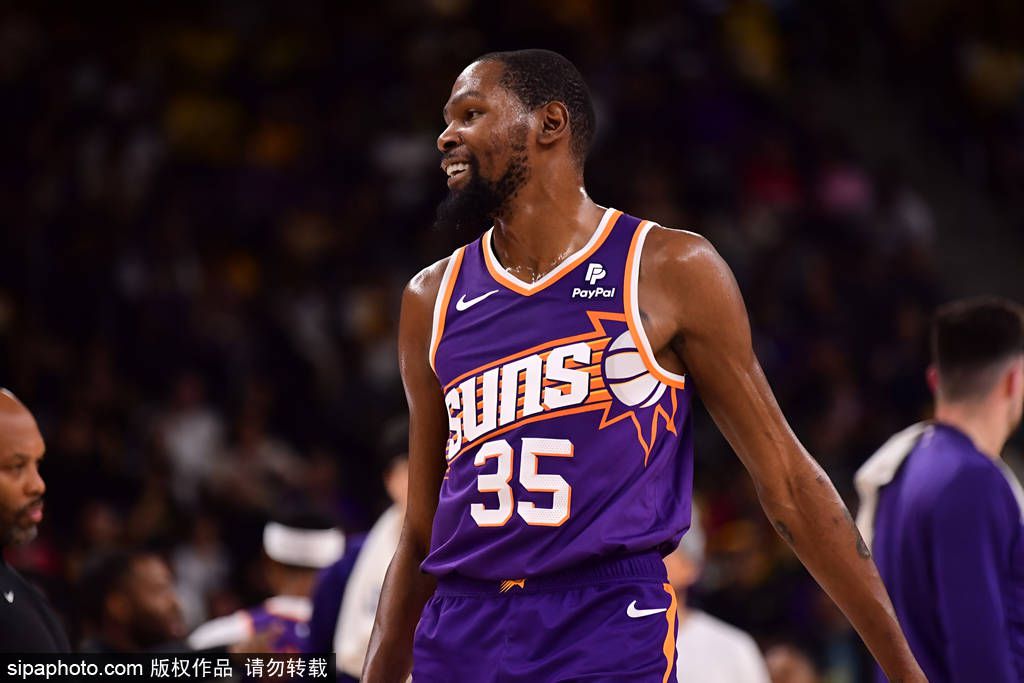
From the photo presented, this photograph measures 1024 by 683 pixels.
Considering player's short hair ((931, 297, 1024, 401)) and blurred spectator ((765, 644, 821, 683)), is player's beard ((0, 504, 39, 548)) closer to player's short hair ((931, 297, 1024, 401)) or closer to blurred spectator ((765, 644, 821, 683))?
player's short hair ((931, 297, 1024, 401))

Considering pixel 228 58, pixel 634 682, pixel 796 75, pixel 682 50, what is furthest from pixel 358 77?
pixel 634 682

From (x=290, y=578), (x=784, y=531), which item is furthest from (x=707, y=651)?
(x=784, y=531)

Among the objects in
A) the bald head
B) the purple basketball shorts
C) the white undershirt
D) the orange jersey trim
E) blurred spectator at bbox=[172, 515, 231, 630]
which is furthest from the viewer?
blurred spectator at bbox=[172, 515, 231, 630]

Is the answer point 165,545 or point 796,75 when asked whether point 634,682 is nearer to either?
point 165,545

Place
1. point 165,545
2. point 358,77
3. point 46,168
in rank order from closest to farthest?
point 165,545 → point 46,168 → point 358,77

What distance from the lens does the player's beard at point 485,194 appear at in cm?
318

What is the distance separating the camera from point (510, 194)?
3205 millimetres

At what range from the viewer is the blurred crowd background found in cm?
1014

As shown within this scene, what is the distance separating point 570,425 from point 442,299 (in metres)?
0.50

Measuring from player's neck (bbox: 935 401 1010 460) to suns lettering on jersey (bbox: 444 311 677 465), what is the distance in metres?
1.37

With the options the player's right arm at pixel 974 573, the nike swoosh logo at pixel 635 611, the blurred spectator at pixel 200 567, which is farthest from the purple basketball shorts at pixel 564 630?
the blurred spectator at pixel 200 567

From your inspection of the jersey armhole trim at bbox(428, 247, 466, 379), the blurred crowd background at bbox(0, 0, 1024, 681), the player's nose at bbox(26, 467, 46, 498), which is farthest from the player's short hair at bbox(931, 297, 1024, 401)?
the blurred crowd background at bbox(0, 0, 1024, 681)

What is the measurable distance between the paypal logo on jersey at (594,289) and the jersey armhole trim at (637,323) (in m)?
0.04

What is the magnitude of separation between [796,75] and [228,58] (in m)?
5.36
